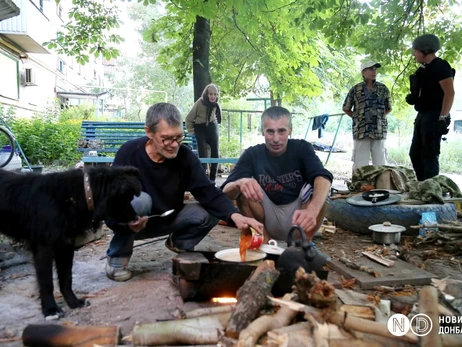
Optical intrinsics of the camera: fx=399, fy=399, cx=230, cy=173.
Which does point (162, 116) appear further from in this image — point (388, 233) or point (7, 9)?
point (7, 9)

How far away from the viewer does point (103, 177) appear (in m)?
2.77

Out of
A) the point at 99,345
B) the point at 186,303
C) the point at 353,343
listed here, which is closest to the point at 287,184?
the point at 186,303

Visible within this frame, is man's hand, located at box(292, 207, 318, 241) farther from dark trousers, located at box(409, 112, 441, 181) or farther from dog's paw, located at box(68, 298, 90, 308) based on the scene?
Result: dark trousers, located at box(409, 112, 441, 181)

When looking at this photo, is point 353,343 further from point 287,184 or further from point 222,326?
point 287,184

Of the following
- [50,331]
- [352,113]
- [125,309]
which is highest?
[352,113]

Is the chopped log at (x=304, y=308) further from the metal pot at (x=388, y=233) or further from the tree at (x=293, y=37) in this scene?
the tree at (x=293, y=37)

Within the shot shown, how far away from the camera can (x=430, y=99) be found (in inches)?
238

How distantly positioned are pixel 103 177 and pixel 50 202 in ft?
1.23

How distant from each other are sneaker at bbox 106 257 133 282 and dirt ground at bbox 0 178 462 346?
5 centimetres

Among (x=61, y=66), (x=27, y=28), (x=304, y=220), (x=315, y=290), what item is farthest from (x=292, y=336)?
(x=61, y=66)

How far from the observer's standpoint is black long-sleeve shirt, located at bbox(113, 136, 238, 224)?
337 cm

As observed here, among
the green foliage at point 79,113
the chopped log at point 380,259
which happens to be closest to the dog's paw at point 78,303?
the chopped log at point 380,259

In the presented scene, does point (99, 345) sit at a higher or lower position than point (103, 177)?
lower

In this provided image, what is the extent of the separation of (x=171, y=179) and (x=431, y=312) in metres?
2.17
